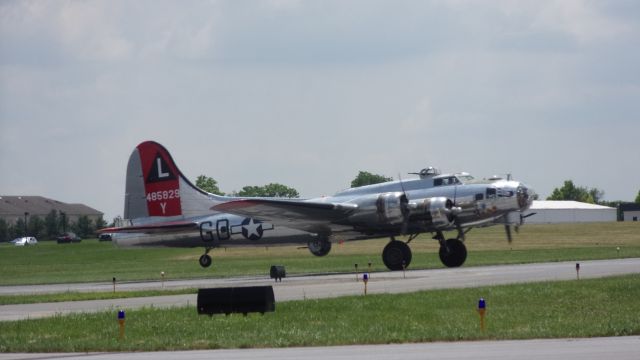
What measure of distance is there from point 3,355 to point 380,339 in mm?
7705

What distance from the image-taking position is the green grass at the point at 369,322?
21.8 meters

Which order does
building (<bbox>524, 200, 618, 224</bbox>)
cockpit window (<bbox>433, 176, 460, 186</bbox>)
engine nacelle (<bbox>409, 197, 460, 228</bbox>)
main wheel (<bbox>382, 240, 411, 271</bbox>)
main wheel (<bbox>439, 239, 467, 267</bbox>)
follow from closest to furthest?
1. engine nacelle (<bbox>409, 197, 460, 228</bbox>)
2. main wheel (<bbox>382, 240, 411, 271</bbox>)
3. cockpit window (<bbox>433, 176, 460, 186</bbox>)
4. main wheel (<bbox>439, 239, 467, 267</bbox>)
5. building (<bbox>524, 200, 618, 224</bbox>)

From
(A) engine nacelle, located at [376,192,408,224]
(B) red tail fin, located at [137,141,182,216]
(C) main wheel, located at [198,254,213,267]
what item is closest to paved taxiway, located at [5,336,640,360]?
(A) engine nacelle, located at [376,192,408,224]

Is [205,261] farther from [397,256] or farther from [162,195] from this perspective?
[397,256]

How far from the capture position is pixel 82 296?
38438mm

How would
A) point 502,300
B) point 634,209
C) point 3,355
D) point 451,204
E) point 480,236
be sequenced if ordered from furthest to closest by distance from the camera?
point 634,209, point 480,236, point 451,204, point 502,300, point 3,355

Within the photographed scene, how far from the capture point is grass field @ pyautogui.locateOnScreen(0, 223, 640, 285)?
55125 mm

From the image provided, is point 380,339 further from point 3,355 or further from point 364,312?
point 3,355

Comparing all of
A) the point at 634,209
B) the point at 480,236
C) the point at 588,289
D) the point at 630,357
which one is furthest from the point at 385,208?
the point at 634,209

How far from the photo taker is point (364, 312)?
1077 inches

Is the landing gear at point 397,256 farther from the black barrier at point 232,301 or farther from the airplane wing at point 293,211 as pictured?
the black barrier at point 232,301

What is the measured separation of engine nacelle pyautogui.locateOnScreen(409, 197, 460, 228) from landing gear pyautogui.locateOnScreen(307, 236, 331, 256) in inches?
259

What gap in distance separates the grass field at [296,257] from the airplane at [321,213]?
2.11m

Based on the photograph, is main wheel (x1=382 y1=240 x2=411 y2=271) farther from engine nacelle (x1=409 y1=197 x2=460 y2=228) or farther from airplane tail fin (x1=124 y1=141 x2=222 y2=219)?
airplane tail fin (x1=124 y1=141 x2=222 y2=219)
